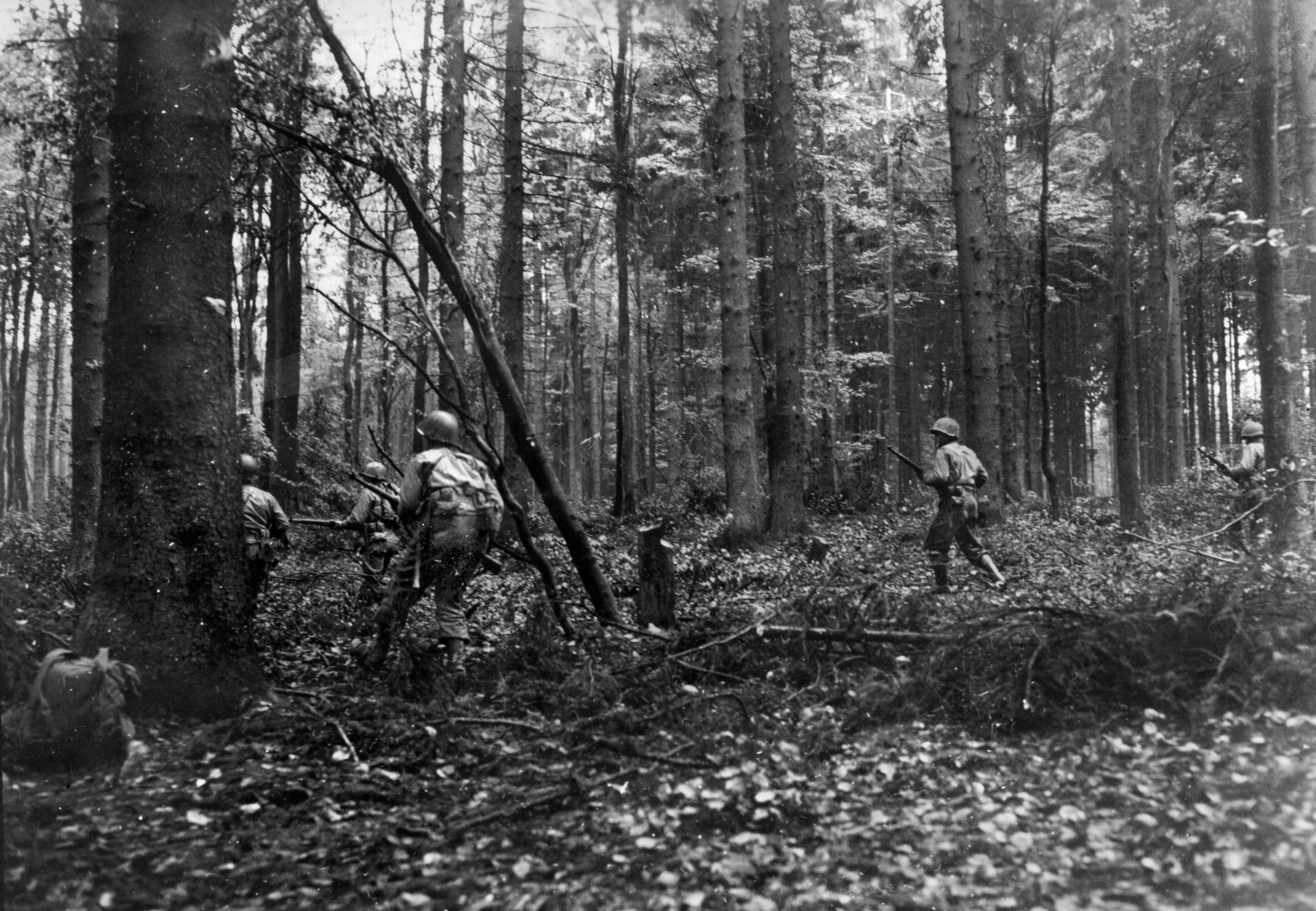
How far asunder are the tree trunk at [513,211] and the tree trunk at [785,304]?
4135 mm

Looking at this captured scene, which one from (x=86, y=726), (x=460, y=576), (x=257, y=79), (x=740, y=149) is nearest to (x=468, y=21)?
(x=740, y=149)

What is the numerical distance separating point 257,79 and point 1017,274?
69.3 feet

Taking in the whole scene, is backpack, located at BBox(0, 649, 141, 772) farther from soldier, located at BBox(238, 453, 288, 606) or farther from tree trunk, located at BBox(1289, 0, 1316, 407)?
tree trunk, located at BBox(1289, 0, 1316, 407)

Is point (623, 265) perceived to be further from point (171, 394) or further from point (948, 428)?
point (171, 394)

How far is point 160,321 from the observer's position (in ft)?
16.3

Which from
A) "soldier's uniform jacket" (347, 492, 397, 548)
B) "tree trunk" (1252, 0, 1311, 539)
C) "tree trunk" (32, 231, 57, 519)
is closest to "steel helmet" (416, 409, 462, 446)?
"soldier's uniform jacket" (347, 492, 397, 548)

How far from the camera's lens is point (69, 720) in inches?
159

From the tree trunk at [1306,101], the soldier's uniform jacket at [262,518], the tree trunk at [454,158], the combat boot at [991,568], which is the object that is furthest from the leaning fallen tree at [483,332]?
the tree trunk at [1306,101]

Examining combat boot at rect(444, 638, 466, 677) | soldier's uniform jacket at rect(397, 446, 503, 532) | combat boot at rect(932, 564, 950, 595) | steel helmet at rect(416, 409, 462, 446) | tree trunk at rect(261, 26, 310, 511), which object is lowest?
combat boot at rect(444, 638, 466, 677)

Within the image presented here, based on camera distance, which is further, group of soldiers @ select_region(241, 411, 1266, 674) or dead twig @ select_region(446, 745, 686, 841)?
group of soldiers @ select_region(241, 411, 1266, 674)

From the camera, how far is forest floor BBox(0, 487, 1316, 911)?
3271 millimetres

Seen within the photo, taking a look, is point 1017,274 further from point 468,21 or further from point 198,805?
point 198,805

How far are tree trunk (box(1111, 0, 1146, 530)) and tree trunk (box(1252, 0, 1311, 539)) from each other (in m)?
4.47

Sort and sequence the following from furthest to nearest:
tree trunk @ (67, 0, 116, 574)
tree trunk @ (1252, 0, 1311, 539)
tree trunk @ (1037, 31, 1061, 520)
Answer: tree trunk @ (1037, 31, 1061, 520), tree trunk @ (67, 0, 116, 574), tree trunk @ (1252, 0, 1311, 539)
